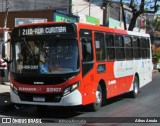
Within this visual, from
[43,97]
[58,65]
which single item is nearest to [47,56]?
[58,65]

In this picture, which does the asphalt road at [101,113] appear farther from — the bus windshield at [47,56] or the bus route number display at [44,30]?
the bus route number display at [44,30]

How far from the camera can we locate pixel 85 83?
36.9ft

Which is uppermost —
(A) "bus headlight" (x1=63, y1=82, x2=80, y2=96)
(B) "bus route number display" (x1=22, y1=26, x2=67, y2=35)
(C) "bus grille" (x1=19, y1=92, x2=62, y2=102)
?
(B) "bus route number display" (x1=22, y1=26, x2=67, y2=35)

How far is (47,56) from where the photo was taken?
1115 centimetres

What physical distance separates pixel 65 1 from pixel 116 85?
798 inches

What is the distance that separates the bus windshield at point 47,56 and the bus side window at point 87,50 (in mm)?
315

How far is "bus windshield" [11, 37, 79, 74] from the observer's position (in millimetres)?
11008

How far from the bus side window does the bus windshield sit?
1.03 ft

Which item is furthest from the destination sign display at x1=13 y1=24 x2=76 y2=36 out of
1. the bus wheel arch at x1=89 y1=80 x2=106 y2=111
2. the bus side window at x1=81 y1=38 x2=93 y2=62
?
the bus wheel arch at x1=89 y1=80 x2=106 y2=111

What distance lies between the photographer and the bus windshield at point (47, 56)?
11008 millimetres

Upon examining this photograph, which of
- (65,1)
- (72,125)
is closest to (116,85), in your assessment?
(72,125)

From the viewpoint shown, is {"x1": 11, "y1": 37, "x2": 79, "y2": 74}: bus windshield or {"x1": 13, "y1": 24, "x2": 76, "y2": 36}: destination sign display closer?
{"x1": 11, "y1": 37, "x2": 79, "y2": 74}: bus windshield

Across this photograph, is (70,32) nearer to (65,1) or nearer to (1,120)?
(1,120)

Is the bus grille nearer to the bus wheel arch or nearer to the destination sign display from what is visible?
the bus wheel arch
